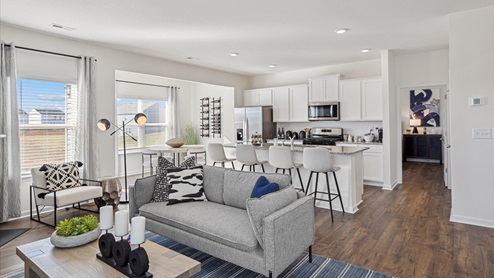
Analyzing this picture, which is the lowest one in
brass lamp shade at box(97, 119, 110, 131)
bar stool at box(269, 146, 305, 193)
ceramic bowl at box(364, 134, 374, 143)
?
bar stool at box(269, 146, 305, 193)

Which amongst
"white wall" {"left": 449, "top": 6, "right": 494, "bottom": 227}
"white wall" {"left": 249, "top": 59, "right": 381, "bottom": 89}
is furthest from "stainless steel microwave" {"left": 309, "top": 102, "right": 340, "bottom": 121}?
"white wall" {"left": 449, "top": 6, "right": 494, "bottom": 227}

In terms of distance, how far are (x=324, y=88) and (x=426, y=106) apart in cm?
451

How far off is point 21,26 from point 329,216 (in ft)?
16.3

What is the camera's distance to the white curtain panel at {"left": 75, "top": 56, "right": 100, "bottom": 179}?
4598 millimetres

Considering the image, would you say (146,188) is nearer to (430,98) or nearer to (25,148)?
(25,148)

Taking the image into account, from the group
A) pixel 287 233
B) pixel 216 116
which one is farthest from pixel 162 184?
pixel 216 116

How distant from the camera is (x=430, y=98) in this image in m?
8.97

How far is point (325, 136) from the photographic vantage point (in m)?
7.00

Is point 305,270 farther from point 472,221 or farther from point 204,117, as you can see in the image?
point 204,117

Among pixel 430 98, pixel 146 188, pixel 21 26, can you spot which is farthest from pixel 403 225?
pixel 430 98

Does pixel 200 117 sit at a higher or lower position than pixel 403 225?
higher

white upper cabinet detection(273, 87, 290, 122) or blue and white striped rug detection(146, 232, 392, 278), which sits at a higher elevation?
white upper cabinet detection(273, 87, 290, 122)

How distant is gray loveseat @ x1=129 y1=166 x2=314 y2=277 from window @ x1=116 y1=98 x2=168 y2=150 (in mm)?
4391

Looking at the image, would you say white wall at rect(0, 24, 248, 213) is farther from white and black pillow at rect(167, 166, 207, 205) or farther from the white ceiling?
white and black pillow at rect(167, 166, 207, 205)
